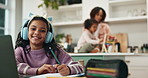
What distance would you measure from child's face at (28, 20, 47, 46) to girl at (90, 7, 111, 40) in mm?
2425

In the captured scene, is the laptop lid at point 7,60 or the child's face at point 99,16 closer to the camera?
the laptop lid at point 7,60

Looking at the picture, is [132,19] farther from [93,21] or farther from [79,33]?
[79,33]

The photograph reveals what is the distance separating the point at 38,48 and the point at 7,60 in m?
0.51

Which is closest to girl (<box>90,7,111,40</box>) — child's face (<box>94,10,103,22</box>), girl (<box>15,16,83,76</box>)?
child's face (<box>94,10,103,22</box>)

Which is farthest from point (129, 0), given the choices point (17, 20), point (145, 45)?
point (17, 20)

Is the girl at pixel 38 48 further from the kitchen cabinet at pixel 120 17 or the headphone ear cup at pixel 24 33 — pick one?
the kitchen cabinet at pixel 120 17

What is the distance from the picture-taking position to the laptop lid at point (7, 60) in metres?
0.57

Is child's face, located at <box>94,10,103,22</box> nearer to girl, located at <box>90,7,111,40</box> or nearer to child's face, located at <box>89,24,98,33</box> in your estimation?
girl, located at <box>90,7,111,40</box>

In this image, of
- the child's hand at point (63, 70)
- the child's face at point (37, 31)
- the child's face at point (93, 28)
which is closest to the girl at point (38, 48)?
the child's face at point (37, 31)

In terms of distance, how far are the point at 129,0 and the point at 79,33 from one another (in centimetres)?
117

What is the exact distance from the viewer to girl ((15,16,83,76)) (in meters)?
1.03

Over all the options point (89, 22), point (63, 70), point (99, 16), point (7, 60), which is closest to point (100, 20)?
point (99, 16)

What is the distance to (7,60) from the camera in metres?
0.57

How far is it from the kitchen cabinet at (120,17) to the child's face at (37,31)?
8.06 ft
